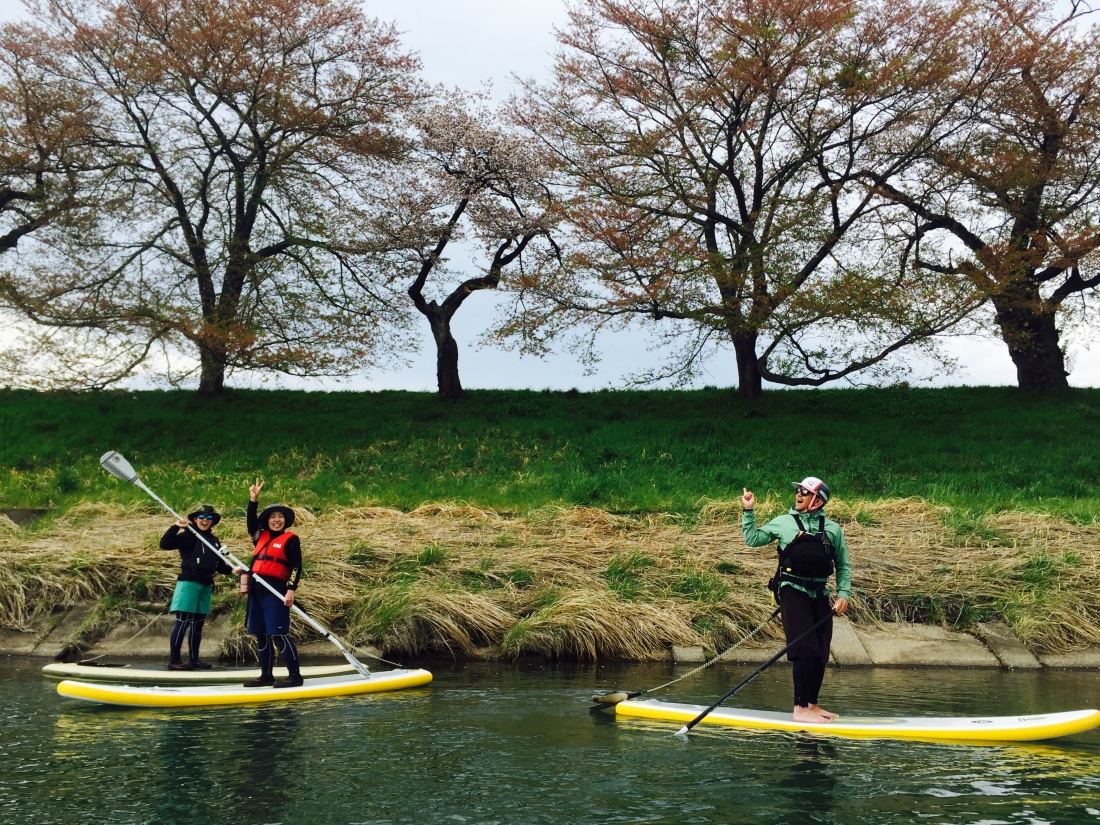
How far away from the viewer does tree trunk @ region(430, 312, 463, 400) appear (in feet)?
83.8

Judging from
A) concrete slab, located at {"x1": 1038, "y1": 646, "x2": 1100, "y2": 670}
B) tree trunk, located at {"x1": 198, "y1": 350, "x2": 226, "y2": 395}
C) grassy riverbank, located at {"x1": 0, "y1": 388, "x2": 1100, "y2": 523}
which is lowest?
concrete slab, located at {"x1": 1038, "y1": 646, "x2": 1100, "y2": 670}

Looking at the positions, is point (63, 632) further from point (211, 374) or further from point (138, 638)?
point (211, 374)

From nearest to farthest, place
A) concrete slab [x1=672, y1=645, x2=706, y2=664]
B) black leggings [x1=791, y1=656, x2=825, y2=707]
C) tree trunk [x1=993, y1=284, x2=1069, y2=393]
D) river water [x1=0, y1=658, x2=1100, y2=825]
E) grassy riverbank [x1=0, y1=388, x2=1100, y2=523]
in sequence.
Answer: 1. river water [x1=0, y1=658, x2=1100, y2=825]
2. black leggings [x1=791, y1=656, x2=825, y2=707]
3. concrete slab [x1=672, y1=645, x2=706, y2=664]
4. grassy riverbank [x1=0, y1=388, x2=1100, y2=523]
5. tree trunk [x1=993, y1=284, x2=1069, y2=393]

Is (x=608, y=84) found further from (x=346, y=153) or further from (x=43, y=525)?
(x=43, y=525)

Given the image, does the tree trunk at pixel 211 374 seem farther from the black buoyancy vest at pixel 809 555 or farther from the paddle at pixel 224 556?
the black buoyancy vest at pixel 809 555

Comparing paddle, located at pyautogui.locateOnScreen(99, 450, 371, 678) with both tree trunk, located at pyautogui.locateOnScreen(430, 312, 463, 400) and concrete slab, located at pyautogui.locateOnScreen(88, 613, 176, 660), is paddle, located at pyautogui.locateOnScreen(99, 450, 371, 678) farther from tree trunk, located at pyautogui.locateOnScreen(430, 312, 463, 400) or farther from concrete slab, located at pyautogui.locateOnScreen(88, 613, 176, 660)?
tree trunk, located at pyautogui.locateOnScreen(430, 312, 463, 400)

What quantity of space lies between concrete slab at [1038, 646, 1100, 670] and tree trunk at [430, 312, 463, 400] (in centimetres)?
1696

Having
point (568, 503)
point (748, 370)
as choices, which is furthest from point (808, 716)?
point (748, 370)

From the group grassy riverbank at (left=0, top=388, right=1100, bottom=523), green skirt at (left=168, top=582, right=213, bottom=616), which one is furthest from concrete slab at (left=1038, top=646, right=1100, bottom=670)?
green skirt at (left=168, top=582, right=213, bottom=616)

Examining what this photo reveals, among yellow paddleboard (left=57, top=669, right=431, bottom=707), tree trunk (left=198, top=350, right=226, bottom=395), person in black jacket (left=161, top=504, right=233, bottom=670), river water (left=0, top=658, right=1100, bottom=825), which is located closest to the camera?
river water (left=0, top=658, right=1100, bottom=825)

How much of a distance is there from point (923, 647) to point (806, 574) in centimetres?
461

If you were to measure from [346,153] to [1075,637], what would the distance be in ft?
60.6

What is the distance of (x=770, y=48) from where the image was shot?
66.1 ft

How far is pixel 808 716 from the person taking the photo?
23.7 ft
